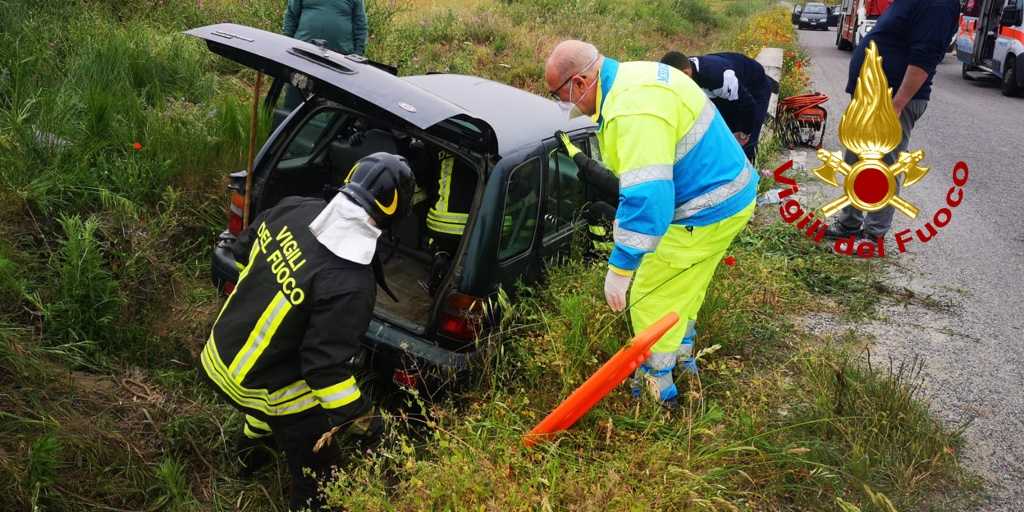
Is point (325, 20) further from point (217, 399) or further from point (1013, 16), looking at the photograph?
point (1013, 16)

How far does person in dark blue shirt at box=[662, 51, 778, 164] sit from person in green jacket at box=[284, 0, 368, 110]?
2723mm

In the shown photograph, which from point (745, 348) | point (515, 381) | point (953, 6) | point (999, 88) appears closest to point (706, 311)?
point (745, 348)

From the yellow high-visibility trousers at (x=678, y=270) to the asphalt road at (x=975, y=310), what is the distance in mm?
1315

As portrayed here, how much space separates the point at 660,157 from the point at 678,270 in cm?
56

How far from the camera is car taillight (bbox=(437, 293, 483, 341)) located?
3061 mm

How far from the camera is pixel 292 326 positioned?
245cm

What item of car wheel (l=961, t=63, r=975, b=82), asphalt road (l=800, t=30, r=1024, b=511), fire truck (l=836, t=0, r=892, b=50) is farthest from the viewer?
fire truck (l=836, t=0, r=892, b=50)

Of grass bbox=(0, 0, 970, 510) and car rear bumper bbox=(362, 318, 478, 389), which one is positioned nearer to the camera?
grass bbox=(0, 0, 970, 510)

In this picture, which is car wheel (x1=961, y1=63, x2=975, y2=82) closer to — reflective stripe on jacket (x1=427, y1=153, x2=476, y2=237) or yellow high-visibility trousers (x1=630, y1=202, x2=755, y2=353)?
yellow high-visibility trousers (x1=630, y1=202, x2=755, y2=353)

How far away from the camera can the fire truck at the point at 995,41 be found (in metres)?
11.8

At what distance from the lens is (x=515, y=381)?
3.11m

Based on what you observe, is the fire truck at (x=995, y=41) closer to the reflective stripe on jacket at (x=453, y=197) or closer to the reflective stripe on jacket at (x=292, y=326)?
the reflective stripe on jacket at (x=453, y=197)

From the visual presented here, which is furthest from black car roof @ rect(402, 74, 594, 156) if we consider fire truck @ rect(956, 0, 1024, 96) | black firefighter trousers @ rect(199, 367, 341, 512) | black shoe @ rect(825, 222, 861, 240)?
fire truck @ rect(956, 0, 1024, 96)

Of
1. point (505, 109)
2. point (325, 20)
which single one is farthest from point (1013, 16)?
point (505, 109)
